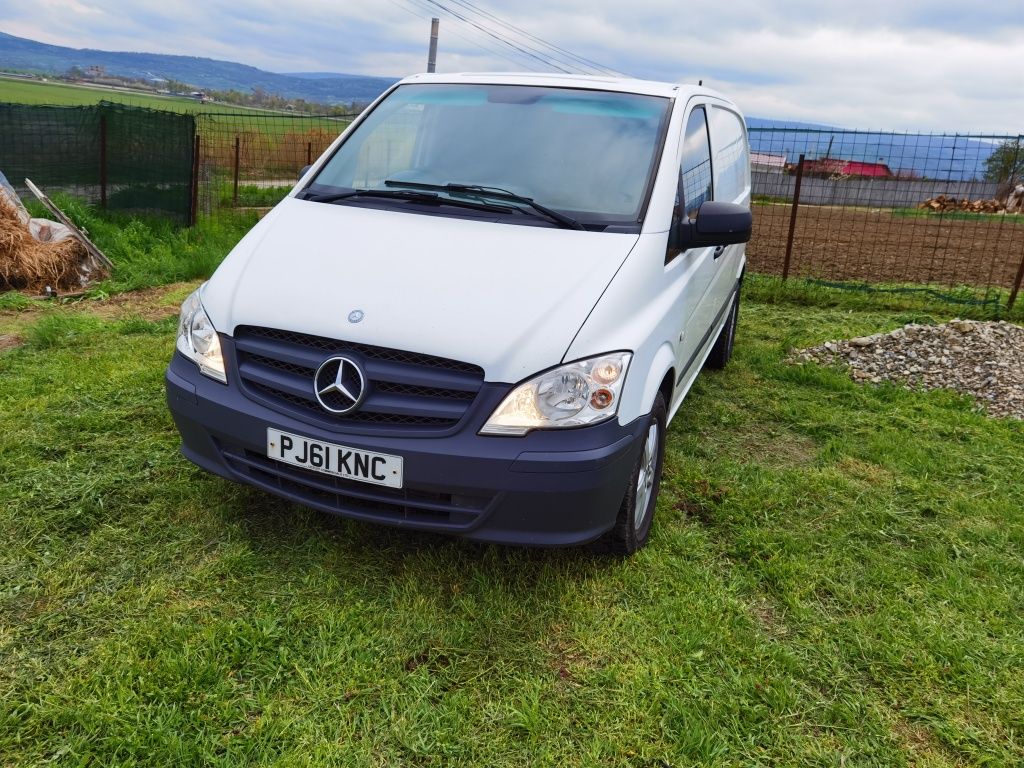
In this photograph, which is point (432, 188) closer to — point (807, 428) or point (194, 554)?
point (194, 554)

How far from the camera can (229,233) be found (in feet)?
32.7

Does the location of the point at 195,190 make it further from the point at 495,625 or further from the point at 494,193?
the point at 495,625

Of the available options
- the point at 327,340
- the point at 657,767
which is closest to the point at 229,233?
the point at 327,340

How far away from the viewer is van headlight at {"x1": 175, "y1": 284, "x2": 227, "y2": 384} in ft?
9.45

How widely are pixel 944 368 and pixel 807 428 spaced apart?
6.01 feet

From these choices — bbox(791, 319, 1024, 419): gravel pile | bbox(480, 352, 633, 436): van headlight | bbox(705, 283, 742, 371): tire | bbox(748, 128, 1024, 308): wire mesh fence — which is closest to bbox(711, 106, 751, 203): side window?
bbox(705, 283, 742, 371): tire

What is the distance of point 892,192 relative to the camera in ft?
41.7

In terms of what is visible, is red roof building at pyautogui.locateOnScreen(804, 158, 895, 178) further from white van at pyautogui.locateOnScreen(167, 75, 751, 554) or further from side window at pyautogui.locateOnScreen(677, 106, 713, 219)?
white van at pyautogui.locateOnScreen(167, 75, 751, 554)

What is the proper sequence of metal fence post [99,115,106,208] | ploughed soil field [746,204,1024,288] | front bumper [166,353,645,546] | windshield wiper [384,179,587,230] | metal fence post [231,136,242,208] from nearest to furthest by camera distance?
front bumper [166,353,645,546] < windshield wiper [384,179,587,230] < metal fence post [99,115,106,208] < ploughed soil field [746,204,1024,288] < metal fence post [231,136,242,208]

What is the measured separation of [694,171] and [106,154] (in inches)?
368

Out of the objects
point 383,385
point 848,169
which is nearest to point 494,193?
point 383,385

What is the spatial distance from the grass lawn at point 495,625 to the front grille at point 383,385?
26.5 inches

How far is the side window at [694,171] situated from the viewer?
346 cm

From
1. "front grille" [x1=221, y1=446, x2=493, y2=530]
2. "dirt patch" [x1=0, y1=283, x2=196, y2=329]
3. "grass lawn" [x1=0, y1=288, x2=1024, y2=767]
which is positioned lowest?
"grass lawn" [x1=0, y1=288, x2=1024, y2=767]
